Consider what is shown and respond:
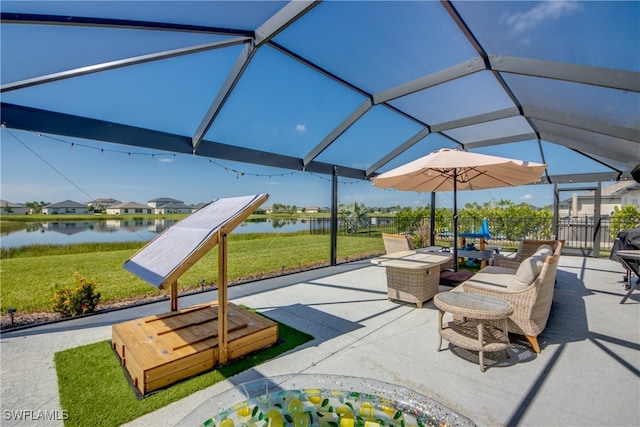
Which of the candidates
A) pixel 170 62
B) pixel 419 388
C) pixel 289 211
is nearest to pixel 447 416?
pixel 419 388

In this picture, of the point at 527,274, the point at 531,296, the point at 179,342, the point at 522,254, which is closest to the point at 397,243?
the point at 522,254

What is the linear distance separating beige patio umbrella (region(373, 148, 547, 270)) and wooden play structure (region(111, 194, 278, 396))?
9.18 ft

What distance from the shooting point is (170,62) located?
3.71m

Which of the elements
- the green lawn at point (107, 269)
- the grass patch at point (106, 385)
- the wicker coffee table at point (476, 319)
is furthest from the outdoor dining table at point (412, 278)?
the green lawn at point (107, 269)

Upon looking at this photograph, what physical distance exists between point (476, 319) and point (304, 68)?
4.03 m

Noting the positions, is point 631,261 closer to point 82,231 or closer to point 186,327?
point 186,327

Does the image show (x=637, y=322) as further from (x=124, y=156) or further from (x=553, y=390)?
(x=124, y=156)

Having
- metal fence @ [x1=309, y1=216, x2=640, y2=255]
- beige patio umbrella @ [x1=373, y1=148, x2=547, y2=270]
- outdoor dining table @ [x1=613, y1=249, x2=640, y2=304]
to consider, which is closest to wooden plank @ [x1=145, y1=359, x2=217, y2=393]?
beige patio umbrella @ [x1=373, y1=148, x2=547, y2=270]

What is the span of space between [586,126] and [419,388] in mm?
4791

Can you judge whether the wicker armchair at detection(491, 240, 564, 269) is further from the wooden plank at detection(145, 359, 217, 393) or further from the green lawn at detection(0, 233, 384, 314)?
the wooden plank at detection(145, 359, 217, 393)

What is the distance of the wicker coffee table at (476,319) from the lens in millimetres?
2725

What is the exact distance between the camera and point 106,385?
2482 mm

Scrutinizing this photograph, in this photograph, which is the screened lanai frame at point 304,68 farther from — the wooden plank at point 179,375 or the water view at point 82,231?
the wooden plank at point 179,375

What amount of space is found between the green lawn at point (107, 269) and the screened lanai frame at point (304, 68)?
2.82 m
